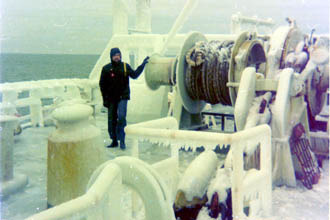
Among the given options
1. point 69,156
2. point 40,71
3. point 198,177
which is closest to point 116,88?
point 69,156

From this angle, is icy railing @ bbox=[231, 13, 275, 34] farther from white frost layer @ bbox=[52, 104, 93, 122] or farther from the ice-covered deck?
white frost layer @ bbox=[52, 104, 93, 122]

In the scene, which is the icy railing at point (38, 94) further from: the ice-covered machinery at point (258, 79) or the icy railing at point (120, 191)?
the icy railing at point (120, 191)

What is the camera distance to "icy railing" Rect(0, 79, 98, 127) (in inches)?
262

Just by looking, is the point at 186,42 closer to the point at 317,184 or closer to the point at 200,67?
the point at 200,67

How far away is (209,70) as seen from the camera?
6152 mm

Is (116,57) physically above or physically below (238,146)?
above

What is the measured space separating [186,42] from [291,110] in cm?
227

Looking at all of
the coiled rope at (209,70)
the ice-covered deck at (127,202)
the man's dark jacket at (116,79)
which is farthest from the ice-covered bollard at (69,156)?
the coiled rope at (209,70)

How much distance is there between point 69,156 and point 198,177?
4.19 ft

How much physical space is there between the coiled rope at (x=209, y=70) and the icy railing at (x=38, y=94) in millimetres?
2693

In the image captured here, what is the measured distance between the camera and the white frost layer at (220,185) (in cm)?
354

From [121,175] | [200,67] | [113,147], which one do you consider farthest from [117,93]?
[121,175]

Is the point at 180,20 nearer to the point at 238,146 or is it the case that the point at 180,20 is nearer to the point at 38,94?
the point at 38,94

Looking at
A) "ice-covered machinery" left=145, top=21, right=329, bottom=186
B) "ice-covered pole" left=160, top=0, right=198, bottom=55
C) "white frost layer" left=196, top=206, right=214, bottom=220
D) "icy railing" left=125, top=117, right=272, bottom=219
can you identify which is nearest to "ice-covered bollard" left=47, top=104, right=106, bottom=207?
"icy railing" left=125, top=117, right=272, bottom=219
